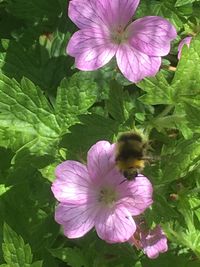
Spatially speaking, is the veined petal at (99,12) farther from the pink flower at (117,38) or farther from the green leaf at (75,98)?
the green leaf at (75,98)

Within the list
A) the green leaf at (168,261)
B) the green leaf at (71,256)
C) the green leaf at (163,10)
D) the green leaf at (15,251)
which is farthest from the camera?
the green leaf at (163,10)

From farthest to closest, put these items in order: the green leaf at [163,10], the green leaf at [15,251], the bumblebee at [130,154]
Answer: the green leaf at [163,10]
the green leaf at [15,251]
the bumblebee at [130,154]

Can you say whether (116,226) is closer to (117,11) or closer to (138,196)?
(138,196)

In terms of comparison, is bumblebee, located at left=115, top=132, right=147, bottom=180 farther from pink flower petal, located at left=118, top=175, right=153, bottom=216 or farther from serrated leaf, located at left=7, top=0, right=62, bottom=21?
serrated leaf, located at left=7, top=0, right=62, bottom=21

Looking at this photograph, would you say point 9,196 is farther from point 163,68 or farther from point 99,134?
point 163,68

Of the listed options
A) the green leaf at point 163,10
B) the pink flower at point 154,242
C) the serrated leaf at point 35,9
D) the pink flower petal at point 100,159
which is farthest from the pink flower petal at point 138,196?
the serrated leaf at point 35,9
